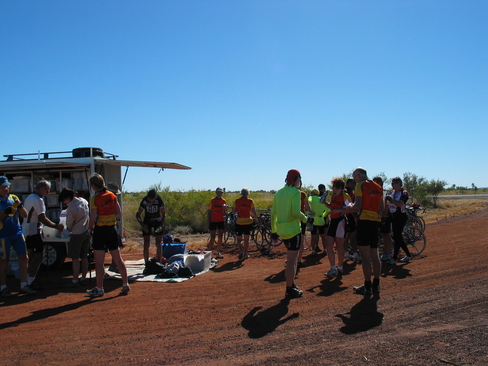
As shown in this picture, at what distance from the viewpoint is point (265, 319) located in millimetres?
4930

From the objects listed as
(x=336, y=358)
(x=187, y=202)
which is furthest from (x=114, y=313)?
(x=187, y=202)

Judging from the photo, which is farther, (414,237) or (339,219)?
(414,237)

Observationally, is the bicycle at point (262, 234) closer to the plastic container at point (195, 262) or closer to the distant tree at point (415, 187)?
the plastic container at point (195, 262)

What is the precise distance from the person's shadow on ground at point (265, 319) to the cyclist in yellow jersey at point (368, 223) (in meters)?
1.33

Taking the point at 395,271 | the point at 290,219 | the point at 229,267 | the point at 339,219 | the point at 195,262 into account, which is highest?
the point at 290,219

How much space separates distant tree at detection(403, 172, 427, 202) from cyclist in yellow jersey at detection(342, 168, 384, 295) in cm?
2503

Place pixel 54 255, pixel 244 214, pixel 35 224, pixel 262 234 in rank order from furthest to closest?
pixel 262 234, pixel 244 214, pixel 54 255, pixel 35 224

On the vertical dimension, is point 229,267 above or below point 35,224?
below

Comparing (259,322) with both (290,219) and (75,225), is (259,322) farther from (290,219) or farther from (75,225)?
(75,225)

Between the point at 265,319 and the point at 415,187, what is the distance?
2780cm

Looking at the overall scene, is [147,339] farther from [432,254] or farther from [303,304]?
[432,254]

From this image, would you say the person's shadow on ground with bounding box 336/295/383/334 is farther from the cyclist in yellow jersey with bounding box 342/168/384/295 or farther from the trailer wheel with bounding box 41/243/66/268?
the trailer wheel with bounding box 41/243/66/268

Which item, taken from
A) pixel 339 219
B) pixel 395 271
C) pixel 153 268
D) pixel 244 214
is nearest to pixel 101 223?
pixel 153 268

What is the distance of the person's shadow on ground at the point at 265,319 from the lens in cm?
452
